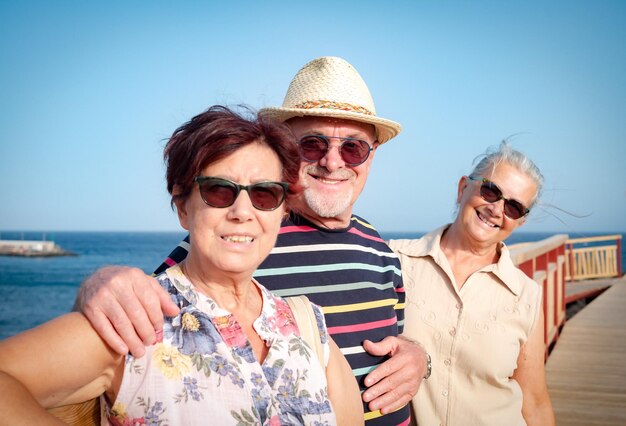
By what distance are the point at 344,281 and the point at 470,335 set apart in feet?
2.89

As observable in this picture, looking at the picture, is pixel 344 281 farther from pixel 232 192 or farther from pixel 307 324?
Result: pixel 232 192

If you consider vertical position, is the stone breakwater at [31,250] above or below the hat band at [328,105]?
below

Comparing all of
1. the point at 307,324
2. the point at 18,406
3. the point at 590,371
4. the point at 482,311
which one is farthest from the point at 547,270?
the point at 18,406

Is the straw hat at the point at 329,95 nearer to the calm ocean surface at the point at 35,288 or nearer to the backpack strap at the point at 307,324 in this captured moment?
the backpack strap at the point at 307,324

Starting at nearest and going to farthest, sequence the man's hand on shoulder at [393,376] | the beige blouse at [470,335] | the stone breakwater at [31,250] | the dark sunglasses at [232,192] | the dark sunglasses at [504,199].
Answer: the dark sunglasses at [232,192], the man's hand on shoulder at [393,376], the beige blouse at [470,335], the dark sunglasses at [504,199], the stone breakwater at [31,250]

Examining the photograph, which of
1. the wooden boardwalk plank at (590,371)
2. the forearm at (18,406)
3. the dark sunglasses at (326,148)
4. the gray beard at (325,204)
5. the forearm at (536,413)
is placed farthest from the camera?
the wooden boardwalk plank at (590,371)

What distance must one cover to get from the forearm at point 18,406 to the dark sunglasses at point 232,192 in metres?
0.72

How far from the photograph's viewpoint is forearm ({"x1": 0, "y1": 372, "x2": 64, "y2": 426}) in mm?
1002

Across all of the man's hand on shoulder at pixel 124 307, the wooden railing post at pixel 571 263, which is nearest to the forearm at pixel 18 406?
the man's hand on shoulder at pixel 124 307

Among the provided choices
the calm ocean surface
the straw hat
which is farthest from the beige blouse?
the calm ocean surface

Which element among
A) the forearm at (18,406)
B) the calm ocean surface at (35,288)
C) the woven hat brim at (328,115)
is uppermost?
the woven hat brim at (328,115)

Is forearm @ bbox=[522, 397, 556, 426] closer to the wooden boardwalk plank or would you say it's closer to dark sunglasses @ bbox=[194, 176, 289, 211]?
the wooden boardwalk plank

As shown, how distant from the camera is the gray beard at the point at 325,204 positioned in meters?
2.42

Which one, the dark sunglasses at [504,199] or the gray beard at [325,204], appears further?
the dark sunglasses at [504,199]
